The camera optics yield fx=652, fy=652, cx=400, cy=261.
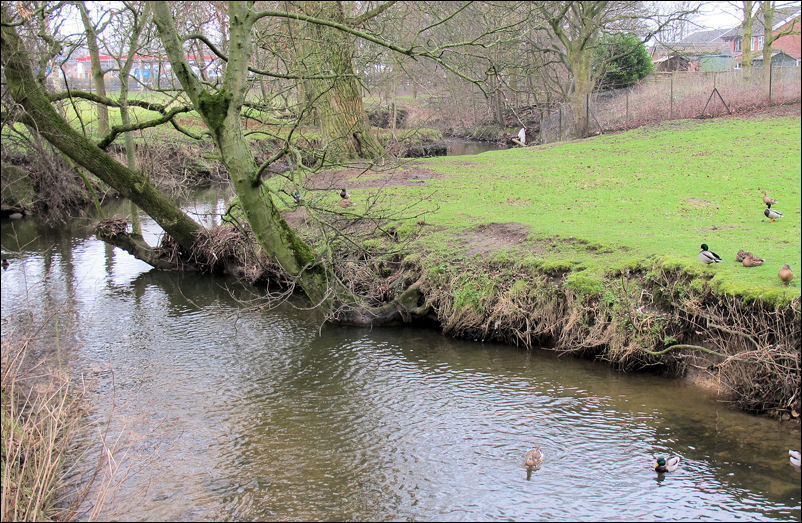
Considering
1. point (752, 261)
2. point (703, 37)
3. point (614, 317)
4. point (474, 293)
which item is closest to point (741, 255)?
point (752, 261)

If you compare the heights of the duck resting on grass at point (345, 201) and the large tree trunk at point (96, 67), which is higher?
the large tree trunk at point (96, 67)

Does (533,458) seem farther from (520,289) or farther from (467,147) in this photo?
(467,147)

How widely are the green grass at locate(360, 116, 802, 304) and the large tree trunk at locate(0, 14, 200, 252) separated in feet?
17.7

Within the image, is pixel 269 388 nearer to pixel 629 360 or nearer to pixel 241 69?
pixel 241 69

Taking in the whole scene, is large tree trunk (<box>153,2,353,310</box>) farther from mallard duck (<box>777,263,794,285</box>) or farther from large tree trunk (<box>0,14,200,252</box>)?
mallard duck (<box>777,263,794,285</box>)

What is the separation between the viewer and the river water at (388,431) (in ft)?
25.0

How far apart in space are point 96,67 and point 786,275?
1755cm

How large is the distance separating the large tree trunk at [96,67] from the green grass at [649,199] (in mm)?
7752

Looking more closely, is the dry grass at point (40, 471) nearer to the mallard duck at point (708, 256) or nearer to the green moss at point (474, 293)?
the green moss at point (474, 293)

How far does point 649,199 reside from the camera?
16.8 m

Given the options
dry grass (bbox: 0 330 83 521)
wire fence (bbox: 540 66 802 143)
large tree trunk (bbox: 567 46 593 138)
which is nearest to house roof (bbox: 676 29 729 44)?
wire fence (bbox: 540 66 802 143)

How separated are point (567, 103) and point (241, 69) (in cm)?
2642

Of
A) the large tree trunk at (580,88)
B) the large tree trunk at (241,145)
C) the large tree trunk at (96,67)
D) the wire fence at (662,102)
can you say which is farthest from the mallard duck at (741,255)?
the large tree trunk at (580,88)

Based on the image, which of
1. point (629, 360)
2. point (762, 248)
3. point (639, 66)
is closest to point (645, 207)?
point (762, 248)
